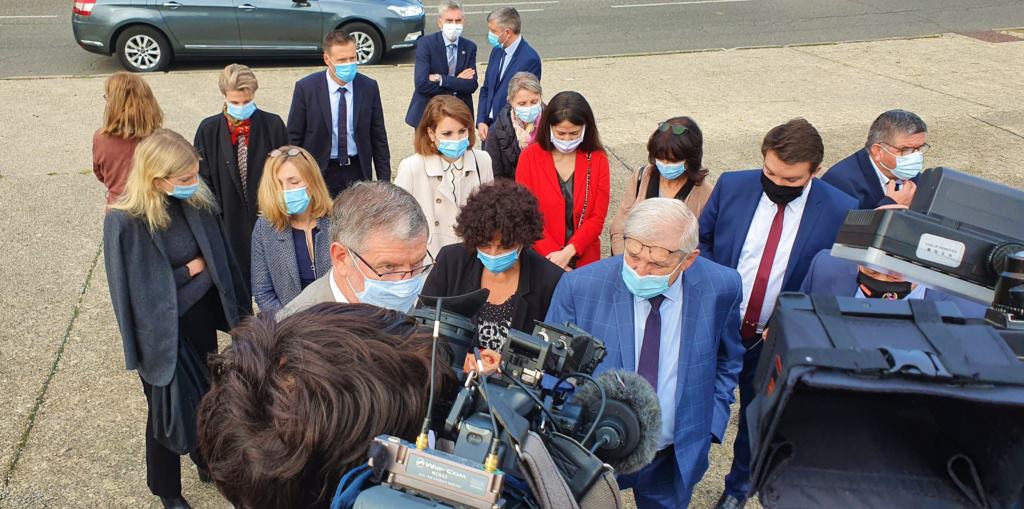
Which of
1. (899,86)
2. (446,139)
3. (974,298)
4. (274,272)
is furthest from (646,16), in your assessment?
(974,298)

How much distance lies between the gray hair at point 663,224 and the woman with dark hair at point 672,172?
139 centimetres

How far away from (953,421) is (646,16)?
14929 millimetres

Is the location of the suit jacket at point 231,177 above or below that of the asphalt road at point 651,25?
below

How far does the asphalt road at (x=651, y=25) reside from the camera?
1291 cm

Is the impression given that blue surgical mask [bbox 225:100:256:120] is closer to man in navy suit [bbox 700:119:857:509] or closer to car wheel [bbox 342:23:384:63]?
man in navy suit [bbox 700:119:857:509]

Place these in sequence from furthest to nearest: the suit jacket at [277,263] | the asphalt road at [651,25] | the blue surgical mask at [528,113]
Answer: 1. the asphalt road at [651,25]
2. the blue surgical mask at [528,113]
3. the suit jacket at [277,263]

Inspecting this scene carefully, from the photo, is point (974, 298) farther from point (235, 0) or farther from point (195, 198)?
point (235, 0)

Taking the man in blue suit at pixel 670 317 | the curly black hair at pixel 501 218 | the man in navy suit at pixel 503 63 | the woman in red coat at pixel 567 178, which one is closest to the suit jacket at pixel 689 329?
the man in blue suit at pixel 670 317

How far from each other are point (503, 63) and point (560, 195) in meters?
2.65

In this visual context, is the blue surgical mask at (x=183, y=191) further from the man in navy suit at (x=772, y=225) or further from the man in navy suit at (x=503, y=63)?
the man in navy suit at (x=503, y=63)

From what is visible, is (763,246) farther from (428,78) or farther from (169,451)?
(428,78)

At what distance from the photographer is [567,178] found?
5.21 metres

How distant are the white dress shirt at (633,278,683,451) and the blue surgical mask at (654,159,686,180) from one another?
157cm

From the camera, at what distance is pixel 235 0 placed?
1176 cm
